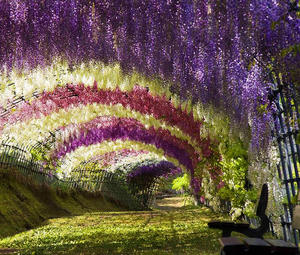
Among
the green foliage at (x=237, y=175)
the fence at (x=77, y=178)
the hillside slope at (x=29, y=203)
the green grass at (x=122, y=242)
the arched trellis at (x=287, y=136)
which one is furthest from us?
the fence at (x=77, y=178)

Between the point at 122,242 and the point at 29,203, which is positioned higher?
the point at 29,203

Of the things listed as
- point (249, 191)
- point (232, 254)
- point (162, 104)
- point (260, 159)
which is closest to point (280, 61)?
point (232, 254)

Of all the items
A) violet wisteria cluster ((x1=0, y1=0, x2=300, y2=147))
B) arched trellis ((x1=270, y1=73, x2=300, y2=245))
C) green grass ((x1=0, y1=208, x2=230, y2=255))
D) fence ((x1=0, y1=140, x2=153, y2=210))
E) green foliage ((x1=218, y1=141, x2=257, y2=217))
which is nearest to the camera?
violet wisteria cluster ((x1=0, y1=0, x2=300, y2=147))

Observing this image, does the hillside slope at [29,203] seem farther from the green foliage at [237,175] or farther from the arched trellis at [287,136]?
the arched trellis at [287,136]

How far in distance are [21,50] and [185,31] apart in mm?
2337

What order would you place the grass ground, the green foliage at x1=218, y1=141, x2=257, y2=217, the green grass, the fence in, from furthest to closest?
the fence < the green foliage at x1=218, y1=141, x2=257, y2=217 < the grass ground < the green grass

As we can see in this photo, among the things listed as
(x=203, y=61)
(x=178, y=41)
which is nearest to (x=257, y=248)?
(x=178, y=41)

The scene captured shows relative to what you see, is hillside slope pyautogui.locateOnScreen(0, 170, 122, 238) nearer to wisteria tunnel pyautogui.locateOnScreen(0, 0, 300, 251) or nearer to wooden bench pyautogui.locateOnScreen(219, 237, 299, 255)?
wisteria tunnel pyautogui.locateOnScreen(0, 0, 300, 251)

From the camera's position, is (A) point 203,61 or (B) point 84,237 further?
(B) point 84,237

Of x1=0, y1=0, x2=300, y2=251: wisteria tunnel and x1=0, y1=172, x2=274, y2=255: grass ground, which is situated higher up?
x1=0, y1=0, x2=300, y2=251: wisteria tunnel

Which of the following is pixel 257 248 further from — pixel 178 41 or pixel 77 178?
pixel 77 178

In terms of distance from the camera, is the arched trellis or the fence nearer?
the arched trellis

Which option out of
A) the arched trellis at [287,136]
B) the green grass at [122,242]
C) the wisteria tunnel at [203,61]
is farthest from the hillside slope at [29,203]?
the arched trellis at [287,136]

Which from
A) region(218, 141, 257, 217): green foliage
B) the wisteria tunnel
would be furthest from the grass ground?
the wisteria tunnel
